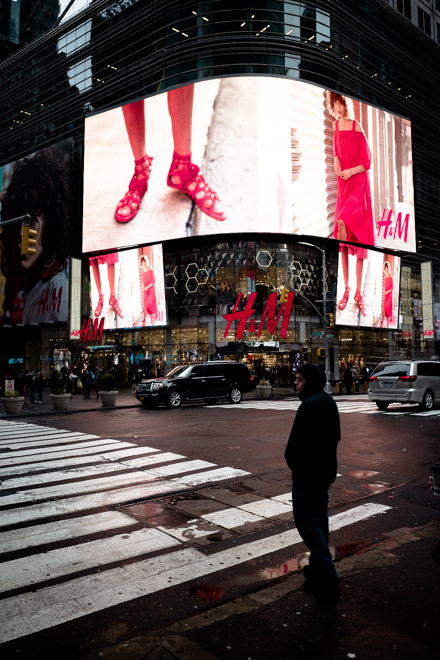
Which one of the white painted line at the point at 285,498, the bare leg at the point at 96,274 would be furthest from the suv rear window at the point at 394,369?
the bare leg at the point at 96,274

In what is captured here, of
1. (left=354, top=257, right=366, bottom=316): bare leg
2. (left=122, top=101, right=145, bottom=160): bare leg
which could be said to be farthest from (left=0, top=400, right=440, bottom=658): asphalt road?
(left=122, top=101, right=145, bottom=160): bare leg

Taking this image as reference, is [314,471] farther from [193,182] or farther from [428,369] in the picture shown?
[193,182]

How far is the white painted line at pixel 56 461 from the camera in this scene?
29.3 ft

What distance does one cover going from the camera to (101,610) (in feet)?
12.4

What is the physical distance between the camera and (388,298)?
5203 cm

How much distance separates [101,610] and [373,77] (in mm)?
60799

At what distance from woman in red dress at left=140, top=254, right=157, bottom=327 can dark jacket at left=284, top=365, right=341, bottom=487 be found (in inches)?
1721

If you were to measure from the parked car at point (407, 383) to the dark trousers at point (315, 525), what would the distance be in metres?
14.6

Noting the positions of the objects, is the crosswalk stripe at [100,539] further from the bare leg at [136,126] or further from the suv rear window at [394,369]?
the bare leg at [136,126]

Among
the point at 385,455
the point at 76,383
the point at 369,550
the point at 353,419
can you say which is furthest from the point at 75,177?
the point at 369,550

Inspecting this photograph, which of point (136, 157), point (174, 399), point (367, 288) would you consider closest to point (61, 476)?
point (174, 399)

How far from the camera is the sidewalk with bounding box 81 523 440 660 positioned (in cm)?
309

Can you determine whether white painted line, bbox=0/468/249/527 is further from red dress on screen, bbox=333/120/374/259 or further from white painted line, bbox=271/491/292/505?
Result: red dress on screen, bbox=333/120/374/259

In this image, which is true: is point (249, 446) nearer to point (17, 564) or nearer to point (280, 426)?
point (280, 426)
